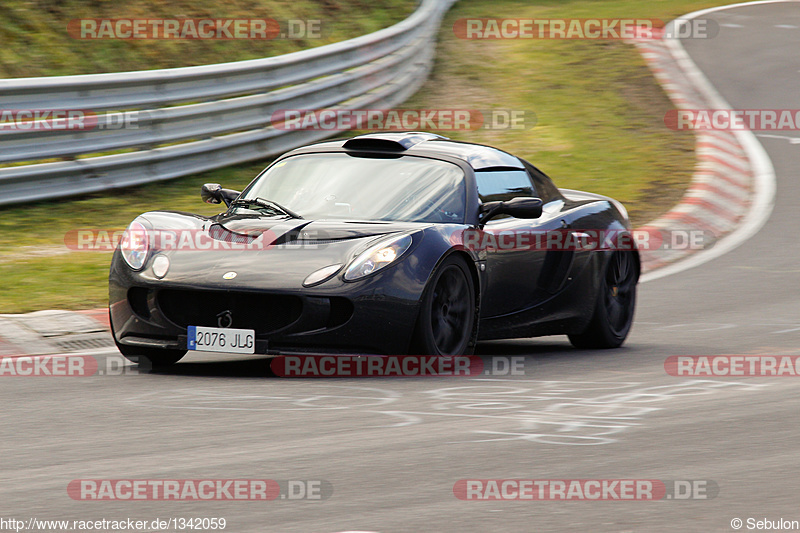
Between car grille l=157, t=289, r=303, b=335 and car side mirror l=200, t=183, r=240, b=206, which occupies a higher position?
car side mirror l=200, t=183, r=240, b=206

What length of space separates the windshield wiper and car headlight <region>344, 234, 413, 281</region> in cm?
82

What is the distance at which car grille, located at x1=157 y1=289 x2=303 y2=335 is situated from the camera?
653 centimetres

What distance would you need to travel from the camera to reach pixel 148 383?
6551 mm

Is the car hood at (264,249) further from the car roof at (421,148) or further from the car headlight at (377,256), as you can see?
the car roof at (421,148)

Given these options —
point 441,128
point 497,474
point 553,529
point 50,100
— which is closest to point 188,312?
point 497,474

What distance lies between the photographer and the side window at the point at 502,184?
7.79 metres

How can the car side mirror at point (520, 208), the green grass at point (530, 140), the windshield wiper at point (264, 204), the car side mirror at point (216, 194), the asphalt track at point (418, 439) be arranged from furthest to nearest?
the green grass at point (530, 140) < the car side mirror at point (216, 194) < the windshield wiper at point (264, 204) < the car side mirror at point (520, 208) < the asphalt track at point (418, 439)

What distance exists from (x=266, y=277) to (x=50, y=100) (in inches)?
239

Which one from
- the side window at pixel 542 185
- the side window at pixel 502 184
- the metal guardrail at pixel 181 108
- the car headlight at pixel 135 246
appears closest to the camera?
the car headlight at pixel 135 246

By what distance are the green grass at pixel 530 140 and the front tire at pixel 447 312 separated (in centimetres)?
283

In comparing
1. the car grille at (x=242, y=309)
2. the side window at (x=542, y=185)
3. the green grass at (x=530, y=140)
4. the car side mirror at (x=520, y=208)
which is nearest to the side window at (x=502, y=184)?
the side window at (x=542, y=185)

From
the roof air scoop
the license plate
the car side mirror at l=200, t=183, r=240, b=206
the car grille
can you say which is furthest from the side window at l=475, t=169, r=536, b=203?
the license plate

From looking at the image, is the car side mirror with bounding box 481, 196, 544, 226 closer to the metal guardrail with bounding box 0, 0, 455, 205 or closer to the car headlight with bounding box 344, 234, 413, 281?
the car headlight with bounding box 344, 234, 413, 281

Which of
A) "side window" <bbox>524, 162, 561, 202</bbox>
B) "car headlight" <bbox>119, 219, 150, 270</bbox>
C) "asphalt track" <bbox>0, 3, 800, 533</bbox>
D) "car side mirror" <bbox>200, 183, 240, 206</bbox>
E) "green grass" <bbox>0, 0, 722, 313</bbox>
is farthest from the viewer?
"green grass" <bbox>0, 0, 722, 313</bbox>
